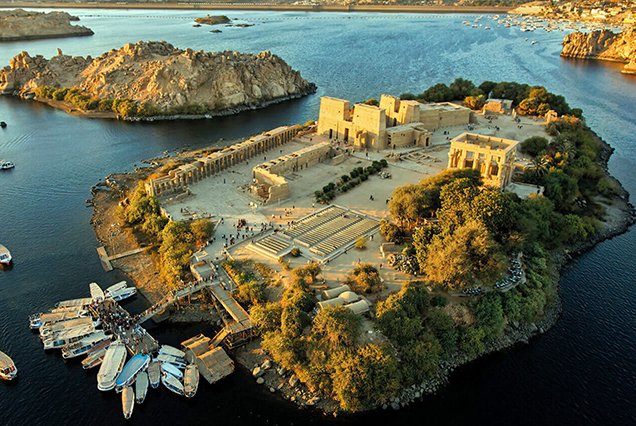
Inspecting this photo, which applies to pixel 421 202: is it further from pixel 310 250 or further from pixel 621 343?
pixel 621 343

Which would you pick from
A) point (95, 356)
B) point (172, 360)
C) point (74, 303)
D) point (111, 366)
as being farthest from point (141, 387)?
point (74, 303)

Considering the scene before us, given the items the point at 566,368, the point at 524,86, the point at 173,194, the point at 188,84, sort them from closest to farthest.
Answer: the point at 566,368 → the point at 173,194 → the point at 524,86 → the point at 188,84

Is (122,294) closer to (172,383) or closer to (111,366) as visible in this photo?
(111,366)

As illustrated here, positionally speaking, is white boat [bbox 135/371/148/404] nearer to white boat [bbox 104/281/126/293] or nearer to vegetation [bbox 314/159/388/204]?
white boat [bbox 104/281/126/293]

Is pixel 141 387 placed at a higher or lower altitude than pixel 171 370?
lower

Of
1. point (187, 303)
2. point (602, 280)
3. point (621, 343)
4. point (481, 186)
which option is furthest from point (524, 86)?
point (187, 303)

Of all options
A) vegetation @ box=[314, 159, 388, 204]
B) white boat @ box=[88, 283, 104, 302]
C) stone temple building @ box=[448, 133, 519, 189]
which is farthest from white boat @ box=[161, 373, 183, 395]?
stone temple building @ box=[448, 133, 519, 189]
